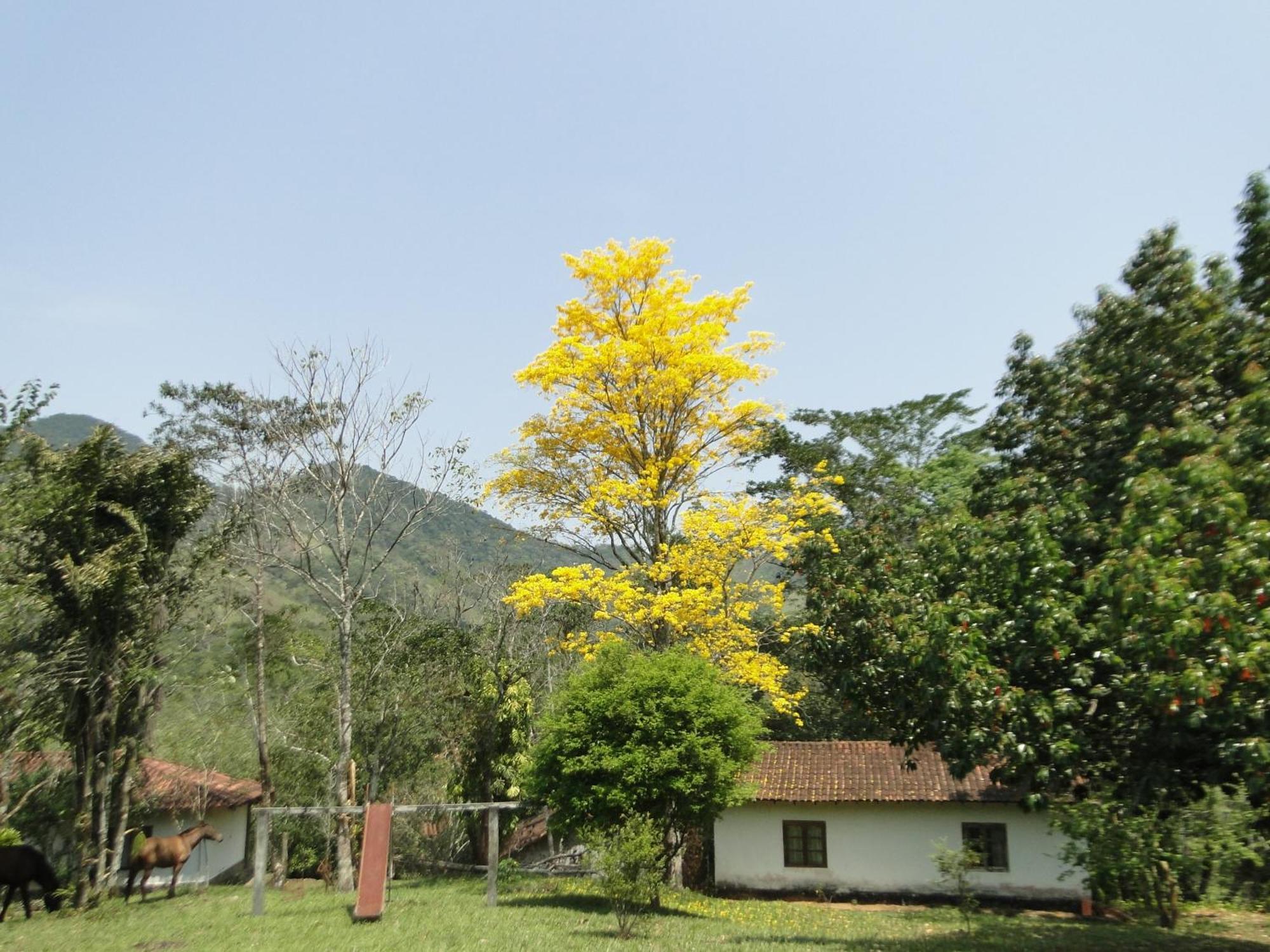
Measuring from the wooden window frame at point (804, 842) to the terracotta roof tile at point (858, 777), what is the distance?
2.36ft

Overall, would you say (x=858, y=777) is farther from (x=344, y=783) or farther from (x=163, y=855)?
(x=163, y=855)

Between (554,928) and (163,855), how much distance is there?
1149 cm

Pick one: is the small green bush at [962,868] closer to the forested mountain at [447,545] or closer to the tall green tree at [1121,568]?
the tall green tree at [1121,568]

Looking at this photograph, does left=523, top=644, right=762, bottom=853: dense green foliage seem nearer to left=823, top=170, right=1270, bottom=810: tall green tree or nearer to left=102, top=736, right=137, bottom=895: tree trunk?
left=823, top=170, right=1270, bottom=810: tall green tree

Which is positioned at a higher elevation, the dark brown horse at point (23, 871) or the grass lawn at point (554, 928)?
the dark brown horse at point (23, 871)

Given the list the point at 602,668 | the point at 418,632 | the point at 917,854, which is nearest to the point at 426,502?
the point at 418,632

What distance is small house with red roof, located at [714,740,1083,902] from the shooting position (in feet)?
72.3

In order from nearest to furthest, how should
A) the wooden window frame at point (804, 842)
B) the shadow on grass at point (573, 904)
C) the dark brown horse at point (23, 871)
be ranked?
the shadow on grass at point (573, 904) → the dark brown horse at point (23, 871) → the wooden window frame at point (804, 842)

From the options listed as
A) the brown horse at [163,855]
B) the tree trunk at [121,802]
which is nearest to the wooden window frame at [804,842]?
the brown horse at [163,855]

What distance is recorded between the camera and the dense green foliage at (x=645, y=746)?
17.7m

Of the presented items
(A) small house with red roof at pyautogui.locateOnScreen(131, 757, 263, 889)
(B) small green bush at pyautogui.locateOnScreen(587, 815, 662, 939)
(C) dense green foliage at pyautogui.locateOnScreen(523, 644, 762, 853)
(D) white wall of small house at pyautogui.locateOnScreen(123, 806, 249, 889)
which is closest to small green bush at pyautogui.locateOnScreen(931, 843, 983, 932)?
(C) dense green foliage at pyautogui.locateOnScreen(523, 644, 762, 853)

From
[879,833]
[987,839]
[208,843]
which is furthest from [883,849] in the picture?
[208,843]

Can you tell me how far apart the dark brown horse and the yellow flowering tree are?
1053 centimetres

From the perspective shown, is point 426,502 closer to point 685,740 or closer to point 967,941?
point 685,740
